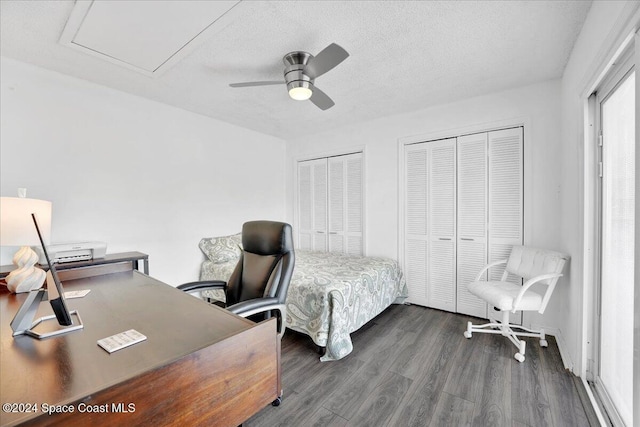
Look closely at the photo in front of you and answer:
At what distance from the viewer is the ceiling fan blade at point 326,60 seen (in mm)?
1731

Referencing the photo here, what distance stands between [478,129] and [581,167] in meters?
1.25

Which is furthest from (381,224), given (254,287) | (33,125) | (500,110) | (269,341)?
(33,125)

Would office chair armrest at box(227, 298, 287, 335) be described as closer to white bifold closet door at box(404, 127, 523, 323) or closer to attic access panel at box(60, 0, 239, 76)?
attic access panel at box(60, 0, 239, 76)

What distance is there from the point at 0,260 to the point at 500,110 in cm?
483

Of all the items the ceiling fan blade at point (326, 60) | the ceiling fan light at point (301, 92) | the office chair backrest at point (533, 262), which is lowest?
the office chair backrest at point (533, 262)

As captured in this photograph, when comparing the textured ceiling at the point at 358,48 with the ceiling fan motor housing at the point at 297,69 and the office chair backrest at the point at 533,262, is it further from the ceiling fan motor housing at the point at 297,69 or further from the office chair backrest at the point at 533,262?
the office chair backrest at the point at 533,262

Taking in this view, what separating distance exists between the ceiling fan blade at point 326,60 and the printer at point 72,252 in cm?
230

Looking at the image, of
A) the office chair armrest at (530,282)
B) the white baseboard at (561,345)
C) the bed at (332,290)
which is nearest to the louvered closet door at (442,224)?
the bed at (332,290)

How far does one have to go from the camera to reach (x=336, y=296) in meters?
2.26

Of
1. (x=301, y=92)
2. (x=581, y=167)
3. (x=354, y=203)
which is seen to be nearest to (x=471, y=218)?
(x=581, y=167)

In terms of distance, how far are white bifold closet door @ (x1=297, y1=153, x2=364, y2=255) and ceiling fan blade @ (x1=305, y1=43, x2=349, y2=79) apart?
1989 millimetres

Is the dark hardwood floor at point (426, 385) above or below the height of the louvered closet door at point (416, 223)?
below

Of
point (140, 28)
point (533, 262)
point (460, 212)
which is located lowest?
point (533, 262)

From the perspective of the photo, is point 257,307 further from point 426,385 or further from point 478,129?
point 478,129
